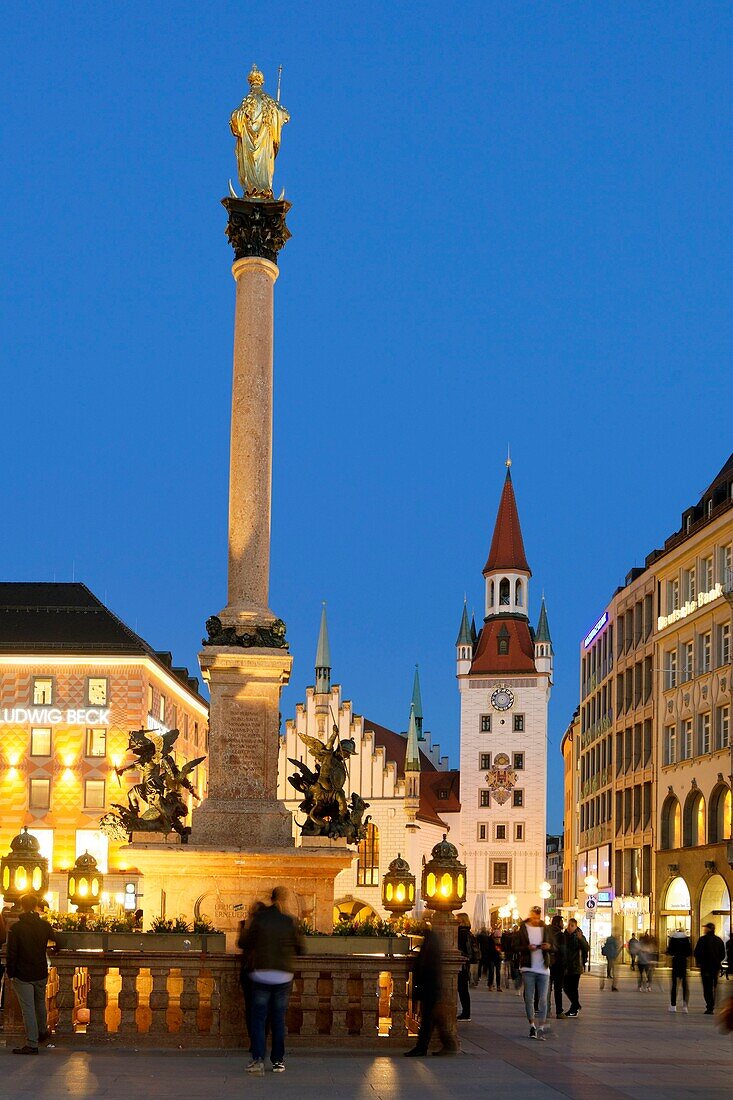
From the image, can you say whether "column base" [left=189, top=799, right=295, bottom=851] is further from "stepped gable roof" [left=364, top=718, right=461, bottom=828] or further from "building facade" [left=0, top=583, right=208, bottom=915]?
"stepped gable roof" [left=364, top=718, right=461, bottom=828]

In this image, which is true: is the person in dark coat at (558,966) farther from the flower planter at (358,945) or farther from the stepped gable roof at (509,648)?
the stepped gable roof at (509,648)

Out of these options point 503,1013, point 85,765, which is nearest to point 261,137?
point 503,1013

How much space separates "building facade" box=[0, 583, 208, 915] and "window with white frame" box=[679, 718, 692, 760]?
23.1 m

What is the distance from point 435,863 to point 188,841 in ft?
17.4

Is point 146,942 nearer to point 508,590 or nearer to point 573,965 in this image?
point 573,965

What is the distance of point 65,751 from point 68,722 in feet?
4.20

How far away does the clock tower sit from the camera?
114 metres

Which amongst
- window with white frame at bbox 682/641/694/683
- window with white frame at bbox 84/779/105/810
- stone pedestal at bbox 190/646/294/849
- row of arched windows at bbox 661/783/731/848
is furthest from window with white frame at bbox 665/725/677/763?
stone pedestal at bbox 190/646/294/849

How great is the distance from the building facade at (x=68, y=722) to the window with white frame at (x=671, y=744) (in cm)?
2222

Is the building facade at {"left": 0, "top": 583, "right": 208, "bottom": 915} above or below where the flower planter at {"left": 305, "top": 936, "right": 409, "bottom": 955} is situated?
above

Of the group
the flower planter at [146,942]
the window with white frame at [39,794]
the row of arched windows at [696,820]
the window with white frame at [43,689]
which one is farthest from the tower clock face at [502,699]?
the flower planter at [146,942]

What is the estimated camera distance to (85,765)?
7144cm

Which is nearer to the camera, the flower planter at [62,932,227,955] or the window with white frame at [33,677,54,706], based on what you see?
the flower planter at [62,932,227,955]

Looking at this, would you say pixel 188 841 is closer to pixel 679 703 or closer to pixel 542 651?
pixel 679 703
